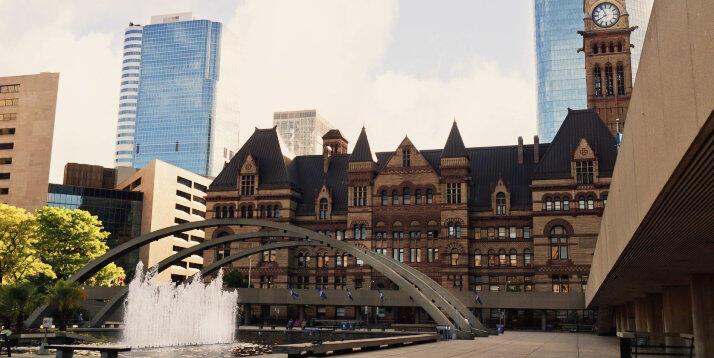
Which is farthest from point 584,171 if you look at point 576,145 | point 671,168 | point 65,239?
point 671,168

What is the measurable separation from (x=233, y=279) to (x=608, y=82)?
55.8m

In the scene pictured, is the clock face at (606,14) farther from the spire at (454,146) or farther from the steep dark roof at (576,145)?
the spire at (454,146)

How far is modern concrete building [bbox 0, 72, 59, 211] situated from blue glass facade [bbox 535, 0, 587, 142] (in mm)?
121506

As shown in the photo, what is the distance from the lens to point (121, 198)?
115 metres

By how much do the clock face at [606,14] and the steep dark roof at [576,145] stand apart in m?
19.2

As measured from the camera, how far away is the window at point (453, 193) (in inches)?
3285

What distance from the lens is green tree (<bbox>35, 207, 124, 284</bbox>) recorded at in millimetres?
70312

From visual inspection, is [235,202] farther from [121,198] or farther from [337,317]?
[121,198]

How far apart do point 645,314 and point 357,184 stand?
159 feet

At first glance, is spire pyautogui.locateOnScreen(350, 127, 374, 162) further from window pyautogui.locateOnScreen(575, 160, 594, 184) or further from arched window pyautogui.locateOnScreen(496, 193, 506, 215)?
window pyautogui.locateOnScreen(575, 160, 594, 184)

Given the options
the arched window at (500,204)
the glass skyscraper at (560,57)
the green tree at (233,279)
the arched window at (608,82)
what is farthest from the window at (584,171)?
the glass skyscraper at (560,57)

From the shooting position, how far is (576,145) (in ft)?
263

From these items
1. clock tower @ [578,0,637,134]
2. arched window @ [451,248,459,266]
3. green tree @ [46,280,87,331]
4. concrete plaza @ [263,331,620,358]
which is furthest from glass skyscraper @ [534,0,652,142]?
green tree @ [46,280,87,331]

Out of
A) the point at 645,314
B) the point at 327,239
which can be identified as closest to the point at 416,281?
the point at 327,239
